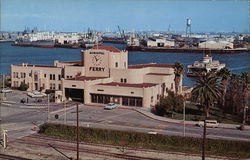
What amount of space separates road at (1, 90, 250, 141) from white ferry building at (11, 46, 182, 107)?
314 cm

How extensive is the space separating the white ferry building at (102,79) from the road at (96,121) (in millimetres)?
3145

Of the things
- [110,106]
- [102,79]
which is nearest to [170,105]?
[110,106]

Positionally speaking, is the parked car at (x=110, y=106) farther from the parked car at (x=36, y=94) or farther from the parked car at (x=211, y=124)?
the parked car at (x=36, y=94)

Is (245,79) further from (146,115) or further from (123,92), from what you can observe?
(123,92)

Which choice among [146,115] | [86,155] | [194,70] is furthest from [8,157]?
[194,70]

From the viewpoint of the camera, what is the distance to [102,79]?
63094mm

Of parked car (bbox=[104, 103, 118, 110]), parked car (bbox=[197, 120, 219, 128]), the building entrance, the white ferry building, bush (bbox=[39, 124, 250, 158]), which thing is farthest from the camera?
the building entrance

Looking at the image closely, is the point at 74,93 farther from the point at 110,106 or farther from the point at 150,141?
the point at 150,141

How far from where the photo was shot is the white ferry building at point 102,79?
58.3 metres

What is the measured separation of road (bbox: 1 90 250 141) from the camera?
43.3 metres

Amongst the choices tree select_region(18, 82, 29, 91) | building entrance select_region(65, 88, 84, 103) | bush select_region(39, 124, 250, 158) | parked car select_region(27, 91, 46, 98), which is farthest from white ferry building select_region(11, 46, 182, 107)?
bush select_region(39, 124, 250, 158)

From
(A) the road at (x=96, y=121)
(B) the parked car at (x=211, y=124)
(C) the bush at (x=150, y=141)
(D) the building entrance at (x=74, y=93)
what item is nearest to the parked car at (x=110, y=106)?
(A) the road at (x=96, y=121)

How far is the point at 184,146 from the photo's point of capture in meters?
38.2

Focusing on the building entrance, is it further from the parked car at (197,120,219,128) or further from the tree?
the parked car at (197,120,219,128)
